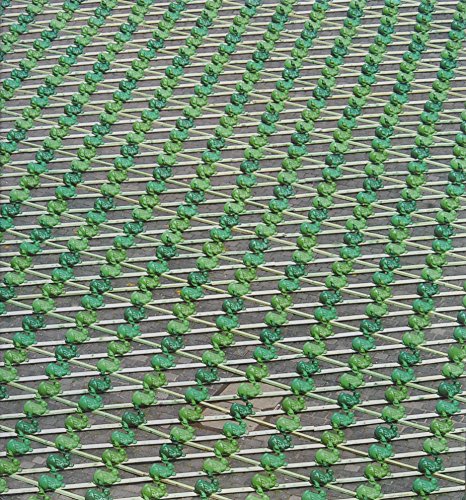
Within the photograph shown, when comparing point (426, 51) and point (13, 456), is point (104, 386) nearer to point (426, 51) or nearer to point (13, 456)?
point (13, 456)

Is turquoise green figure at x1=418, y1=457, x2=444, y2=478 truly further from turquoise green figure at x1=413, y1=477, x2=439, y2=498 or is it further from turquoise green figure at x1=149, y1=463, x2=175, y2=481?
turquoise green figure at x1=149, y1=463, x2=175, y2=481

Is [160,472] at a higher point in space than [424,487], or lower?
lower

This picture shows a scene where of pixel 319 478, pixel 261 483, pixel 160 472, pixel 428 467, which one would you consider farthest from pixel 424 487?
pixel 160 472

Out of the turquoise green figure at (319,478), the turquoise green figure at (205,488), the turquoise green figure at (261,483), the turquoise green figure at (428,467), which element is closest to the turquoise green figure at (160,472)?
the turquoise green figure at (205,488)

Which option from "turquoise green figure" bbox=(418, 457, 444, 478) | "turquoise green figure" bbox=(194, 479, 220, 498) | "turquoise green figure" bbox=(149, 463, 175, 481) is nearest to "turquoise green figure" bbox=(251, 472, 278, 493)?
"turquoise green figure" bbox=(194, 479, 220, 498)

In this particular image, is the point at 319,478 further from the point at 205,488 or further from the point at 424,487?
the point at 205,488

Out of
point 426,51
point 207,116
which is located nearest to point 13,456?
point 207,116

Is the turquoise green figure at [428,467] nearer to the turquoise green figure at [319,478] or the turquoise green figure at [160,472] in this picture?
the turquoise green figure at [319,478]

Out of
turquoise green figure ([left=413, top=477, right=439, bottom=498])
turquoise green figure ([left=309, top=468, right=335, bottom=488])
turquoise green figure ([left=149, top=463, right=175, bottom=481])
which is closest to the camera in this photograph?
turquoise green figure ([left=413, top=477, right=439, bottom=498])

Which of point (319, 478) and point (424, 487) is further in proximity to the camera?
point (319, 478)

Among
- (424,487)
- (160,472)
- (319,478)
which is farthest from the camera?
(160,472)

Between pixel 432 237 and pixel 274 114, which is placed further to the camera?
pixel 274 114
